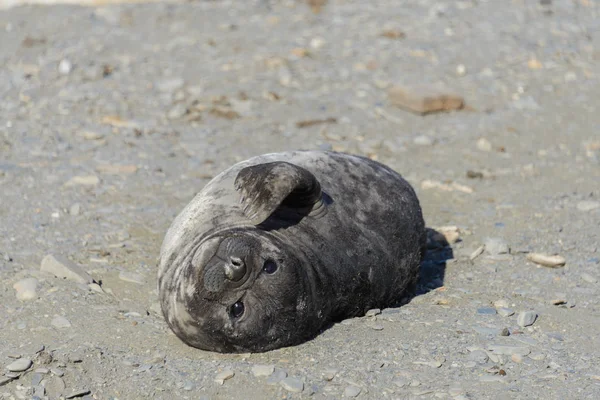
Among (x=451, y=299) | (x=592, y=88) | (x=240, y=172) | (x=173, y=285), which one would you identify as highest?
(x=240, y=172)

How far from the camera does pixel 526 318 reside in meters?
4.93

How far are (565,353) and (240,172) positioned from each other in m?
1.92

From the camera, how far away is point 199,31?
35.4 ft

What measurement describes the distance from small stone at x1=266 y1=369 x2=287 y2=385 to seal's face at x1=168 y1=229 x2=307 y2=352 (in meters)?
0.18

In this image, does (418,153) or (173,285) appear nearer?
(173,285)

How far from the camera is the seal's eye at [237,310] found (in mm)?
4184

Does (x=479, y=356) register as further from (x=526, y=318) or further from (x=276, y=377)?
(x=276, y=377)

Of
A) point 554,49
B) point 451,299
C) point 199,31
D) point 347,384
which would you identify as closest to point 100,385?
point 347,384

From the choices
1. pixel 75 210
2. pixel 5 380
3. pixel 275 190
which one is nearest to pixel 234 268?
pixel 275 190

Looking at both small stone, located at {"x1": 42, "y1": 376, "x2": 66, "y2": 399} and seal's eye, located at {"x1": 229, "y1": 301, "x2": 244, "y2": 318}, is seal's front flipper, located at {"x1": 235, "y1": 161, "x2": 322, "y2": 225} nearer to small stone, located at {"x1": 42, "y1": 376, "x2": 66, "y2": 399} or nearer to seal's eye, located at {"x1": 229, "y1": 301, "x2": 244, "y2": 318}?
seal's eye, located at {"x1": 229, "y1": 301, "x2": 244, "y2": 318}

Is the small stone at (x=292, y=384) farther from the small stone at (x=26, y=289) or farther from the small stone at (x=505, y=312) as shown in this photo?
the small stone at (x=26, y=289)

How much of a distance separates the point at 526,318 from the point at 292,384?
1.53 meters

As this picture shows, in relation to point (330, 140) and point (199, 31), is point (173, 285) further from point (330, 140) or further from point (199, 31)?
point (199, 31)

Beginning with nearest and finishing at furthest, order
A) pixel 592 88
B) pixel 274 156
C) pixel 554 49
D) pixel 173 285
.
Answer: pixel 173 285 → pixel 274 156 → pixel 592 88 → pixel 554 49
